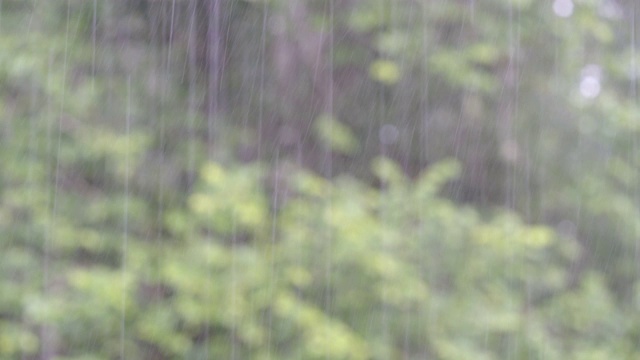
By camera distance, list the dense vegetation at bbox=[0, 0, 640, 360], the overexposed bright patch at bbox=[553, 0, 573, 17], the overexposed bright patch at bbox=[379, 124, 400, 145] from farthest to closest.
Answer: the overexposed bright patch at bbox=[379, 124, 400, 145] → the overexposed bright patch at bbox=[553, 0, 573, 17] → the dense vegetation at bbox=[0, 0, 640, 360]

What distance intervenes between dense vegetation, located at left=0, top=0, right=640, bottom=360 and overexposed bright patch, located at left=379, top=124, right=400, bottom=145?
21mm

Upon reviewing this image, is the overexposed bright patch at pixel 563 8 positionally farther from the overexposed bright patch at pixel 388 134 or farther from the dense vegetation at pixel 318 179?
the overexposed bright patch at pixel 388 134

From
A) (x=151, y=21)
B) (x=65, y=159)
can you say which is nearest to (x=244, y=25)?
(x=151, y=21)

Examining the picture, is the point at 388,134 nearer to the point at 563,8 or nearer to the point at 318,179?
the point at 318,179

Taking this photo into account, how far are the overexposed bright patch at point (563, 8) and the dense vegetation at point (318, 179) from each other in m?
0.01

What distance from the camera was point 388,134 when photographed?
14.1ft

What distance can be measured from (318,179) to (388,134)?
0.94m

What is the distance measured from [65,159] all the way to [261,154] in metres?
0.89

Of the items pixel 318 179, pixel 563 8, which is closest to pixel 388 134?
pixel 318 179

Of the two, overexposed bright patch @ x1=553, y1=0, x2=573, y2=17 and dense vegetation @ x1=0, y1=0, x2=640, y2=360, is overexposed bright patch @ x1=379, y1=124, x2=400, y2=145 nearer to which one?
dense vegetation @ x1=0, y1=0, x2=640, y2=360

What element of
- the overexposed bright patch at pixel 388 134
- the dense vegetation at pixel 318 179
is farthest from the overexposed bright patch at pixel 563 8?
the overexposed bright patch at pixel 388 134

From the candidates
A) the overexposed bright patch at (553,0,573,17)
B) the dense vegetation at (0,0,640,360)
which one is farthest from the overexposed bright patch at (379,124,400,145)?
the overexposed bright patch at (553,0,573,17)

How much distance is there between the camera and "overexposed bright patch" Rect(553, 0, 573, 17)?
383 cm

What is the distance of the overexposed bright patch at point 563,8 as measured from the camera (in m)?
3.83
